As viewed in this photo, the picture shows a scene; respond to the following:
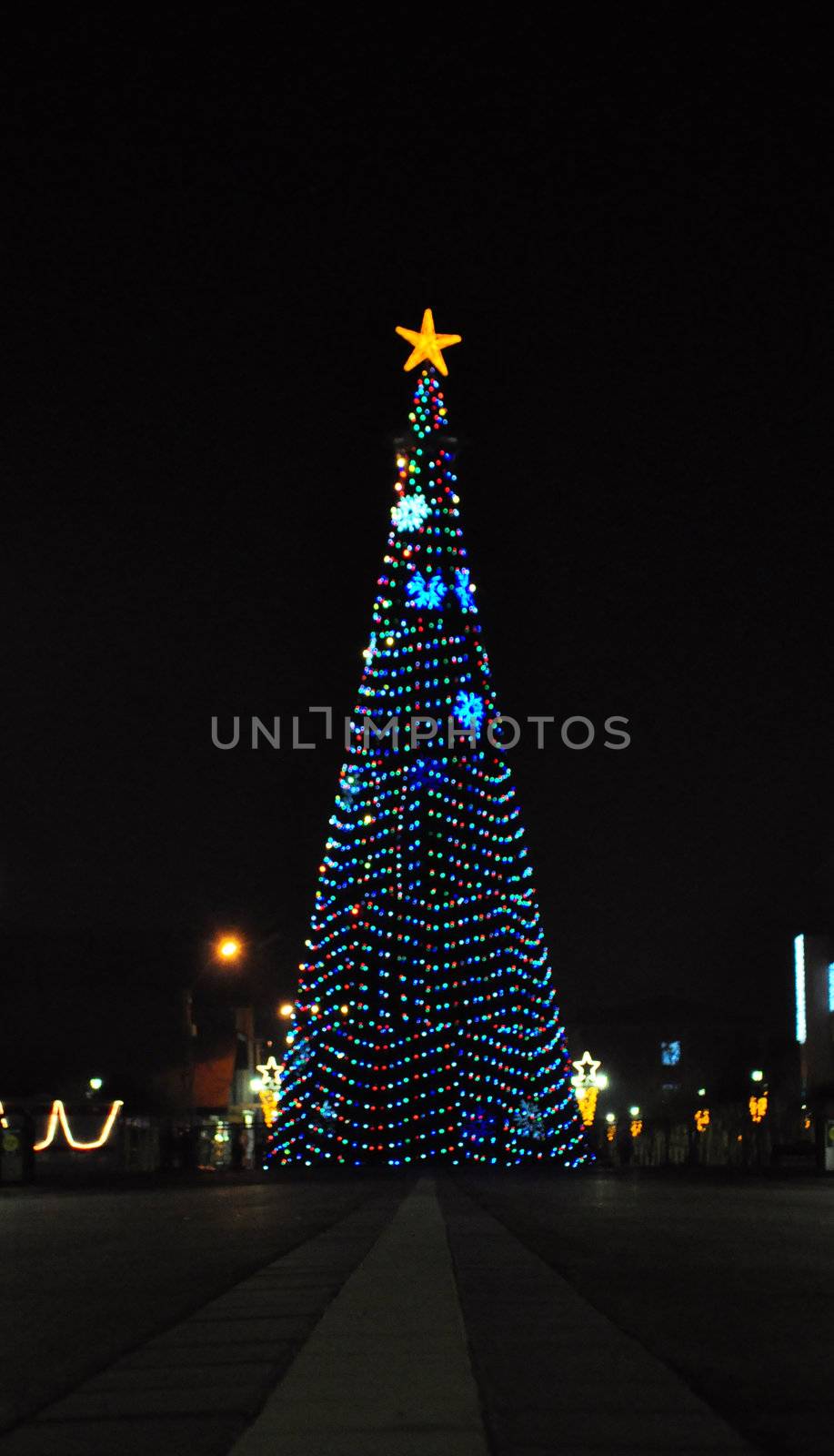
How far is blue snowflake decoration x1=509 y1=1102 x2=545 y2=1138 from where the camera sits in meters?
57.8

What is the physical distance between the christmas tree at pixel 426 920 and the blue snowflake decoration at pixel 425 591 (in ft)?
0.19

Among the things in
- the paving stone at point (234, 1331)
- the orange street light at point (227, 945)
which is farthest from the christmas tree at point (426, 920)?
the paving stone at point (234, 1331)

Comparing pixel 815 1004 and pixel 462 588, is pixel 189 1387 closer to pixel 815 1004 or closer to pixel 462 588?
pixel 462 588

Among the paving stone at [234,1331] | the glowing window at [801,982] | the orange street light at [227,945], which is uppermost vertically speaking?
the glowing window at [801,982]

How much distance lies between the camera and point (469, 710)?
5669 centimetres

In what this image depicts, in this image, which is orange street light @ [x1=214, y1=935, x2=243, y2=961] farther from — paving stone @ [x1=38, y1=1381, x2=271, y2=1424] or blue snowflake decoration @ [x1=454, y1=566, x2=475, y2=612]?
paving stone @ [x1=38, y1=1381, x2=271, y2=1424]

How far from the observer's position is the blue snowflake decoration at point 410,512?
58.2 m

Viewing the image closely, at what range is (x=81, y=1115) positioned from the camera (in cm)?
6156

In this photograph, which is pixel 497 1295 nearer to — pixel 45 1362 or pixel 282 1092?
pixel 45 1362

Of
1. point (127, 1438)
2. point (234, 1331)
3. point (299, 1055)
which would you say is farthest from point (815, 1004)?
point (127, 1438)

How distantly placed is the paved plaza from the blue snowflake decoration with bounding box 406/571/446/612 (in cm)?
3755

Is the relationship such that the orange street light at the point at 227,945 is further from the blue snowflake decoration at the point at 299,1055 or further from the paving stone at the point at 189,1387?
the paving stone at the point at 189,1387

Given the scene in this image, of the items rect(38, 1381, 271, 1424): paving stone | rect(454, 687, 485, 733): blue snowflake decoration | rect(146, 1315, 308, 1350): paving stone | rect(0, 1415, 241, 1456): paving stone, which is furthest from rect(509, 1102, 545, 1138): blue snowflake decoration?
rect(0, 1415, 241, 1456): paving stone

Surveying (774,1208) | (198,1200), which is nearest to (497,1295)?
(774,1208)
